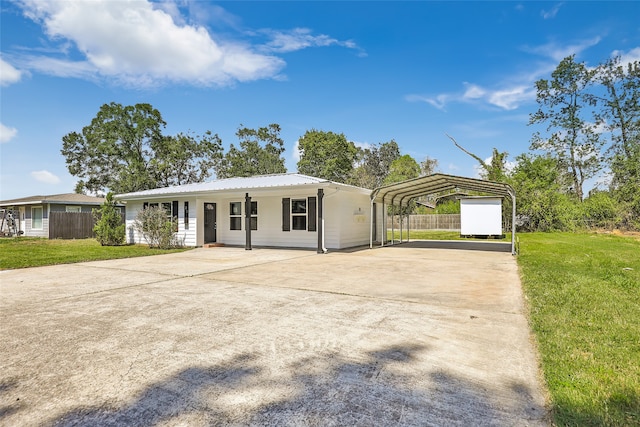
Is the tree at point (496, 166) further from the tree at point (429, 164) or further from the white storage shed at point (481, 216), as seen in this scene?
the tree at point (429, 164)

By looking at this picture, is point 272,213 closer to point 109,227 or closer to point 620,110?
point 109,227

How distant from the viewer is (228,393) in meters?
2.28

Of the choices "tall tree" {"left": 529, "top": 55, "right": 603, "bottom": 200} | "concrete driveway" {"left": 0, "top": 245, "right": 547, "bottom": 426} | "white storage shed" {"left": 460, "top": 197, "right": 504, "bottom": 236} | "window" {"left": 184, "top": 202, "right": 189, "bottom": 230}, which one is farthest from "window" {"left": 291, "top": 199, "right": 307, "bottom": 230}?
"tall tree" {"left": 529, "top": 55, "right": 603, "bottom": 200}

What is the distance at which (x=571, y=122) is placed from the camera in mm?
27922

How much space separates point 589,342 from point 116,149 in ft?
119

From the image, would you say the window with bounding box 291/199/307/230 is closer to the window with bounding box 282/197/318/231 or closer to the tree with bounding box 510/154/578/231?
the window with bounding box 282/197/318/231

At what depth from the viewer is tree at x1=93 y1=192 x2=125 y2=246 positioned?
48.9 ft

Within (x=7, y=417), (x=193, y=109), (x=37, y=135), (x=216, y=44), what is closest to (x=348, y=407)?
(x=7, y=417)

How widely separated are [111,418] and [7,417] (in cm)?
63

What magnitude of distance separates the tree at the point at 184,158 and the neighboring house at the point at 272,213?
17.4 meters

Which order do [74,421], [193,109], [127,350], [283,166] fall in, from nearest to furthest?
[74,421]
[127,350]
[193,109]
[283,166]

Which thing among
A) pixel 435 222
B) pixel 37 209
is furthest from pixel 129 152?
pixel 435 222

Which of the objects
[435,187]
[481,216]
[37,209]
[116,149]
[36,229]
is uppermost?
[116,149]

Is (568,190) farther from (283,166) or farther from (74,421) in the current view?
(74,421)
